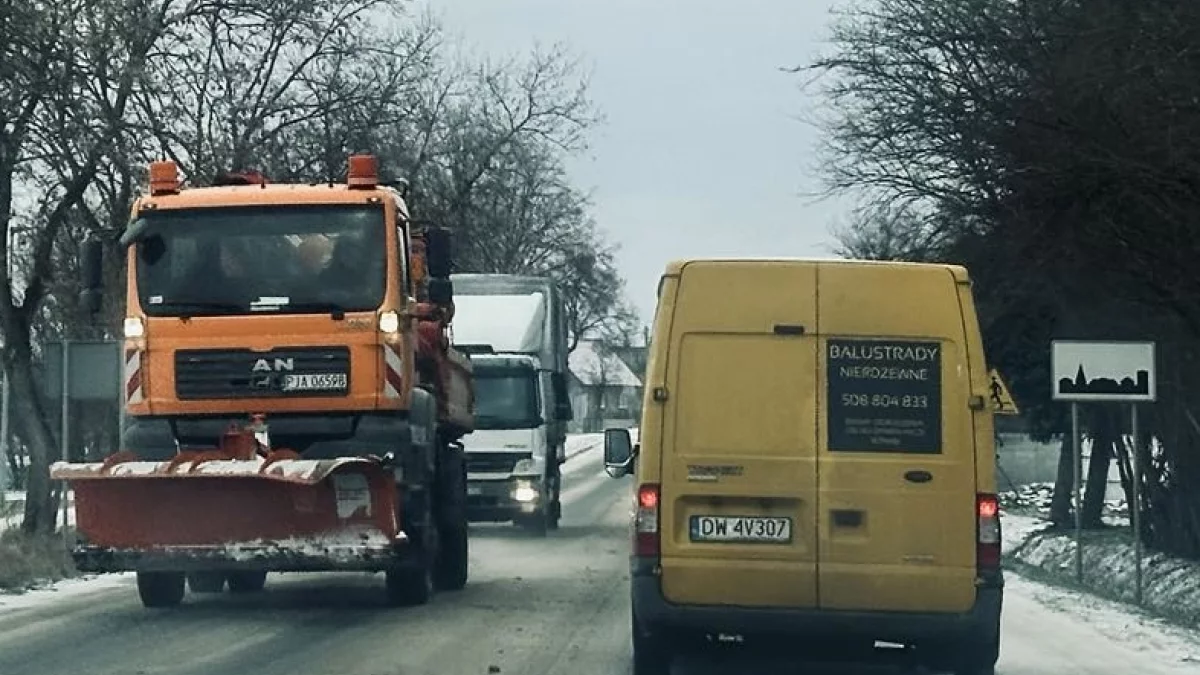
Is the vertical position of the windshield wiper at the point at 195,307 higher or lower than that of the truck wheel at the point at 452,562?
higher

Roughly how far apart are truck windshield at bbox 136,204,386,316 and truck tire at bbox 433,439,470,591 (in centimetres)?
329

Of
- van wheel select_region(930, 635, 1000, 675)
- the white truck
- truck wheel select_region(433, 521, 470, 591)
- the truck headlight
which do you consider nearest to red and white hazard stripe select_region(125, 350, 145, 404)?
the truck headlight

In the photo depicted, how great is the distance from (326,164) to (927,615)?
2395 centimetres

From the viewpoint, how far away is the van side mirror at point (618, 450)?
13109 millimetres

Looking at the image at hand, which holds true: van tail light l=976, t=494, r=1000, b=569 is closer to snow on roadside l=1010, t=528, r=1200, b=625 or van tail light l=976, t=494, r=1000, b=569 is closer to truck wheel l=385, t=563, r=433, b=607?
snow on roadside l=1010, t=528, r=1200, b=625

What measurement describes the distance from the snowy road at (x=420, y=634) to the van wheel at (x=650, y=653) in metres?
1.06

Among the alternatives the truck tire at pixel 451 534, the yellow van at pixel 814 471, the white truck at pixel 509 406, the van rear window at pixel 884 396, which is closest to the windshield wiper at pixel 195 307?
the truck tire at pixel 451 534

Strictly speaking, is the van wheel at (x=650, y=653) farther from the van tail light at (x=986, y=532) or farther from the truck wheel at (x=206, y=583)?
the truck wheel at (x=206, y=583)

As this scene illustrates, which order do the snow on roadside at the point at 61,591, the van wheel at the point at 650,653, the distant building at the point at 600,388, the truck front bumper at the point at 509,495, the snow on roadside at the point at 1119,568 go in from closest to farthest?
1. the van wheel at the point at 650,653
2. the snow on roadside at the point at 61,591
3. the snow on roadside at the point at 1119,568
4. the truck front bumper at the point at 509,495
5. the distant building at the point at 600,388

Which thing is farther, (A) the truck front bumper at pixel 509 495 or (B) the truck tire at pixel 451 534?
(A) the truck front bumper at pixel 509 495

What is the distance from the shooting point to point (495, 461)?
31.1 meters

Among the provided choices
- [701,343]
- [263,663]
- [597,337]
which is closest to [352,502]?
[263,663]

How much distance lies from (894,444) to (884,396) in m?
0.27

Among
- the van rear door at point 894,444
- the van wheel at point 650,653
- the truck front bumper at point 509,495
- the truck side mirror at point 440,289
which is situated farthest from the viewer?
the truck front bumper at point 509,495
